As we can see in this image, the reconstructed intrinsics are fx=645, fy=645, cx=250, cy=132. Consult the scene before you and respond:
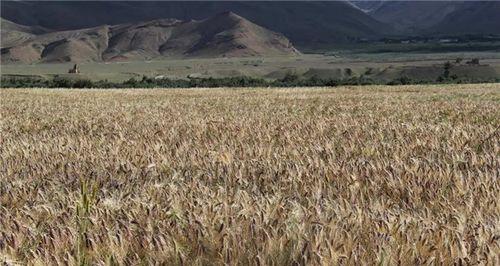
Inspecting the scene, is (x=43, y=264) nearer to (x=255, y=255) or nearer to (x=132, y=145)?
(x=255, y=255)

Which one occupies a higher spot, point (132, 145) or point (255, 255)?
point (255, 255)

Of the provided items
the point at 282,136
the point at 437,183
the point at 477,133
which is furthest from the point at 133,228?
the point at 477,133

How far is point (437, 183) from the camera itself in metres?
5.07

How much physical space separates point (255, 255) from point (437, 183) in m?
2.43

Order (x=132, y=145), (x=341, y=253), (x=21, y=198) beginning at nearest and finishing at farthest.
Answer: (x=341, y=253) → (x=21, y=198) → (x=132, y=145)

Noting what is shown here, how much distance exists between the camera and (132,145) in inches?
330

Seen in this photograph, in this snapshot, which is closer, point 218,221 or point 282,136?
point 218,221

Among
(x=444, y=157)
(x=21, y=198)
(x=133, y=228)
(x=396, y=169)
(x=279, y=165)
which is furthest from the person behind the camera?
(x=444, y=157)

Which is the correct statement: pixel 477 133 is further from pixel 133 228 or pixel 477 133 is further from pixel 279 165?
pixel 133 228

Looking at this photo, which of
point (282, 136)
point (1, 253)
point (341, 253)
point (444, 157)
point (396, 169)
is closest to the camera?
point (341, 253)

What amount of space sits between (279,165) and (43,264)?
131 inches

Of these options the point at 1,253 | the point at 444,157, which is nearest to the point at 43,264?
the point at 1,253

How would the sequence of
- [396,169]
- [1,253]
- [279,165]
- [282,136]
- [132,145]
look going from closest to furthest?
[1,253] → [396,169] → [279,165] → [132,145] → [282,136]

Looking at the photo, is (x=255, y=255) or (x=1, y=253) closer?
(x=255, y=255)
